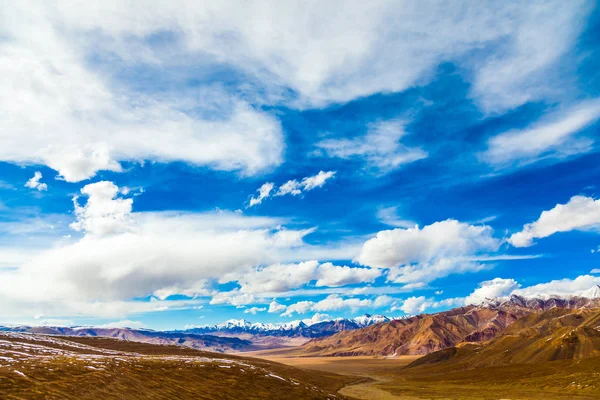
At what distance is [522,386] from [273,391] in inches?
5661

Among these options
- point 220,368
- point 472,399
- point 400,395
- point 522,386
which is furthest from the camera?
point 522,386

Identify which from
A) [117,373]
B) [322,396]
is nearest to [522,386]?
[322,396]

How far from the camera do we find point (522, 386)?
174375 mm

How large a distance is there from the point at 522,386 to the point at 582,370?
157 ft

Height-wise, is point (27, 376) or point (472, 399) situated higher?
point (27, 376)

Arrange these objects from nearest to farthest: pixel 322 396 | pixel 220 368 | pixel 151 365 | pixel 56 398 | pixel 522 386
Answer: pixel 56 398
pixel 151 365
pixel 322 396
pixel 220 368
pixel 522 386

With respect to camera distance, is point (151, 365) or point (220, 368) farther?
point (220, 368)

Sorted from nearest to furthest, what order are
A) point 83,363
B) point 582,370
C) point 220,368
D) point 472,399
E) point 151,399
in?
point 151,399
point 83,363
point 220,368
point 472,399
point 582,370

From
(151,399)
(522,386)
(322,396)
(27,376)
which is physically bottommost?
(522,386)

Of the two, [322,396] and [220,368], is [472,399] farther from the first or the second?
[220,368]

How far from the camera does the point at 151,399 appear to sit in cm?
5978

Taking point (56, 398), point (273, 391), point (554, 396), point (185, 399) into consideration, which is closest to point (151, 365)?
point (185, 399)

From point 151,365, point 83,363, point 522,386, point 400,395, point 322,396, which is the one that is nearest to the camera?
point 83,363

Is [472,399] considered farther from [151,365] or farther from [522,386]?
[151,365]
